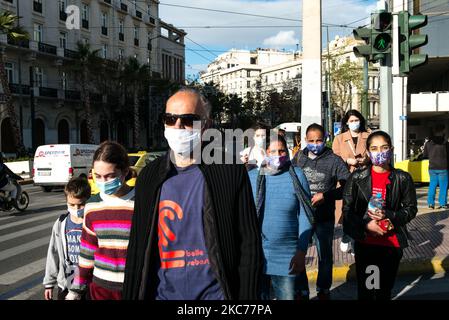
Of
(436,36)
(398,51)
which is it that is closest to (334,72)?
(436,36)

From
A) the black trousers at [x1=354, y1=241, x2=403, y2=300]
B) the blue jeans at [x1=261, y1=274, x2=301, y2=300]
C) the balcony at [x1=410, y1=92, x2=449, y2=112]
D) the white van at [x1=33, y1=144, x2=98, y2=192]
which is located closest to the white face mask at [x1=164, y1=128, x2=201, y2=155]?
the blue jeans at [x1=261, y1=274, x2=301, y2=300]

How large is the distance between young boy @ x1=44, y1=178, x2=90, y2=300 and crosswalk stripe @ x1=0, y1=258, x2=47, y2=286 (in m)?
2.83

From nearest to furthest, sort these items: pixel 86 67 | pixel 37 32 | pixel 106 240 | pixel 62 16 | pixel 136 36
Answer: pixel 106 240 → pixel 37 32 → pixel 86 67 → pixel 62 16 → pixel 136 36

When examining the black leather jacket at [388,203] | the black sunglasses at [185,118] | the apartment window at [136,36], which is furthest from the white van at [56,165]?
the apartment window at [136,36]

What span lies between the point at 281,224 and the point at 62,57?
3987cm

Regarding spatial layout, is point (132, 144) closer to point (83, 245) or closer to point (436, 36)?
point (436, 36)

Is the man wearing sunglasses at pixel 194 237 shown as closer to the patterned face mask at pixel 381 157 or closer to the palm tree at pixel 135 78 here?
the patterned face mask at pixel 381 157

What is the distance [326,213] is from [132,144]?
5030 cm

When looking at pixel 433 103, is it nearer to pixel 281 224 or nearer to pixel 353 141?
pixel 353 141

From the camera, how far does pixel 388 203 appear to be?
3.86 meters

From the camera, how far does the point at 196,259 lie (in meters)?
2.26

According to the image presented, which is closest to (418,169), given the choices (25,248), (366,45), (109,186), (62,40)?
(366,45)

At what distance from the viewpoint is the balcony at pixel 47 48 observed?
37.9 metres
